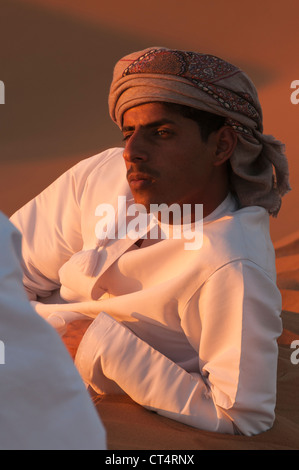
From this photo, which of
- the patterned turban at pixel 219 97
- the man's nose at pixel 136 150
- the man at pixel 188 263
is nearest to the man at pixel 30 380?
the man at pixel 188 263

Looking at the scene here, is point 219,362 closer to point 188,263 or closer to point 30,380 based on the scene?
point 188,263

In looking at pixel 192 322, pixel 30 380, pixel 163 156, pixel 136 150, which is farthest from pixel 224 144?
pixel 30 380

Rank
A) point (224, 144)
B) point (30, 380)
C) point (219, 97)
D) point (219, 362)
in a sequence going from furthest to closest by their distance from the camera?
point (224, 144), point (219, 97), point (219, 362), point (30, 380)

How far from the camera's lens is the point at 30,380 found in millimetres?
1228

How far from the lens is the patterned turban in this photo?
3115 millimetres

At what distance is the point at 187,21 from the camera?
1706 centimetres

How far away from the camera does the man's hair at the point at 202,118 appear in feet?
10.3

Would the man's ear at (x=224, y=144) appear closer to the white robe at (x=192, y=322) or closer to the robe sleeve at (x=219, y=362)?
the white robe at (x=192, y=322)

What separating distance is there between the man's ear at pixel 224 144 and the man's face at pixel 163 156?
0.25 ft

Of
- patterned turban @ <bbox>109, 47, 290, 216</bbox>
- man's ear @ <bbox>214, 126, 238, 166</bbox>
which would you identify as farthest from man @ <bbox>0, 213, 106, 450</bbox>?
man's ear @ <bbox>214, 126, 238, 166</bbox>

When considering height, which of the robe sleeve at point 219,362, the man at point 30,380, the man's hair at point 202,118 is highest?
the man's hair at point 202,118

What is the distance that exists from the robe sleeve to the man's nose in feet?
2.00

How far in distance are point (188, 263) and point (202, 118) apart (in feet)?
2.16

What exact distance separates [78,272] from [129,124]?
0.72 m
